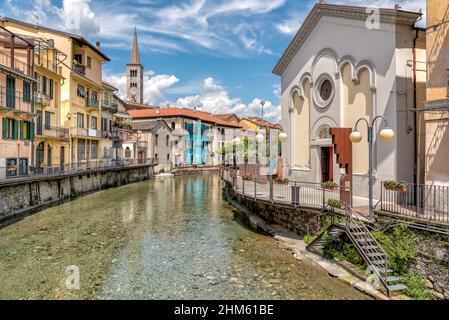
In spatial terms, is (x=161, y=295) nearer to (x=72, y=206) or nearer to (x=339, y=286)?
(x=339, y=286)

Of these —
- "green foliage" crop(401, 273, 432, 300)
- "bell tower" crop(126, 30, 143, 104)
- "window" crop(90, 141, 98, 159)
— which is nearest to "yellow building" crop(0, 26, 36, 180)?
"window" crop(90, 141, 98, 159)

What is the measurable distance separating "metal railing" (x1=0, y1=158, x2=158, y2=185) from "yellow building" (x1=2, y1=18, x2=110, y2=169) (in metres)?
0.48

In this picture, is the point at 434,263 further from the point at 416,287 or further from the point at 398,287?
the point at 398,287

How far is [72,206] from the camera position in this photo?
2488cm

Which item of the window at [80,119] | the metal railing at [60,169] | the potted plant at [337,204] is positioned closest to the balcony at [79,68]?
the window at [80,119]

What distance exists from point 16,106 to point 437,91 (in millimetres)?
25256

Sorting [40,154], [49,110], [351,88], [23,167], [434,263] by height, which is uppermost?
[49,110]

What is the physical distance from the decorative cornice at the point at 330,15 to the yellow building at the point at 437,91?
2.67 meters

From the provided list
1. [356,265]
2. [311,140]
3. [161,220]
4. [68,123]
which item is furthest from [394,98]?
[68,123]

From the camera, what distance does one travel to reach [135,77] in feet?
320

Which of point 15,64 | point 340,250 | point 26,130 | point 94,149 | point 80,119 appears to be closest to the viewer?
point 340,250

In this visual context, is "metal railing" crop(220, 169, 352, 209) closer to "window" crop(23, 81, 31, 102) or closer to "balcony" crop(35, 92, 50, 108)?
"window" crop(23, 81, 31, 102)

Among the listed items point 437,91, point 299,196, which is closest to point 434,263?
point 437,91
